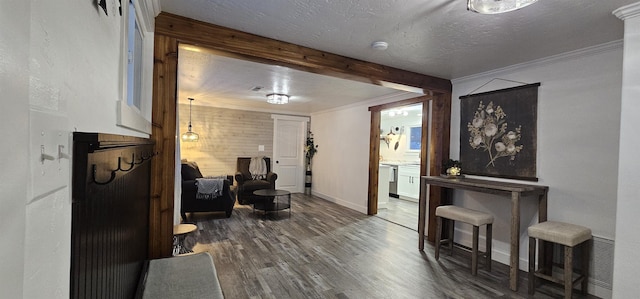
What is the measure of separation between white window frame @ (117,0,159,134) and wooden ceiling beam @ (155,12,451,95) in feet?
0.42

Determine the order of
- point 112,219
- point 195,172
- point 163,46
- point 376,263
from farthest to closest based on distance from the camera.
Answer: point 195,172 < point 376,263 < point 163,46 < point 112,219

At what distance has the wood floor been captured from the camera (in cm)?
241

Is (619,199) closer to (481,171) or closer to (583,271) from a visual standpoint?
(583,271)

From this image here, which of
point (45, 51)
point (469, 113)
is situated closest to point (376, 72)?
point (469, 113)

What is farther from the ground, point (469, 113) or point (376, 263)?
point (469, 113)

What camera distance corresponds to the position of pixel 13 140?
43 centimetres

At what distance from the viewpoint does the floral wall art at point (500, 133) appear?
9.46 ft

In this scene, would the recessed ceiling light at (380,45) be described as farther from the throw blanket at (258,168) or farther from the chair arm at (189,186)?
the throw blanket at (258,168)

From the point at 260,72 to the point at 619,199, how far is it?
11.2 feet

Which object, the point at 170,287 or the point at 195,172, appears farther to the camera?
the point at 195,172

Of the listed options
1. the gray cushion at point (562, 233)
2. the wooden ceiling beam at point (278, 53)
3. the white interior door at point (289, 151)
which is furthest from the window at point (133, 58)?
the white interior door at point (289, 151)

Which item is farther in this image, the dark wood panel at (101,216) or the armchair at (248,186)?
the armchair at (248,186)

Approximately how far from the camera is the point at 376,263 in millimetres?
2982

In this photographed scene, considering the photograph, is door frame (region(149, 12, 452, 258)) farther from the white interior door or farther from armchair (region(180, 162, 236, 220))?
the white interior door
